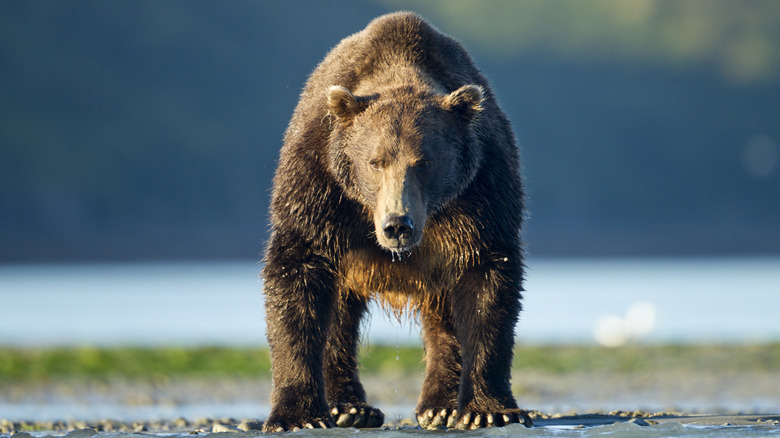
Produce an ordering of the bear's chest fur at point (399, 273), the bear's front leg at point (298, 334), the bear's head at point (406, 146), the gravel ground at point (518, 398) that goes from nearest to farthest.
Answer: the bear's head at point (406, 146)
the bear's front leg at point (298, 334)
the bear's chest fur at point (399, 273)
the gravel ground at point (518, 398)

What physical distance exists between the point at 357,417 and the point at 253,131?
421 feet

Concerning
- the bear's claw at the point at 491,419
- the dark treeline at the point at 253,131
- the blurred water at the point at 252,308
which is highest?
the dark treeline at the point at 253,131

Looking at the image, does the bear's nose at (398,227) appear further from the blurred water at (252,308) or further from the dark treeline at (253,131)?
the dark treeline at (253,131)

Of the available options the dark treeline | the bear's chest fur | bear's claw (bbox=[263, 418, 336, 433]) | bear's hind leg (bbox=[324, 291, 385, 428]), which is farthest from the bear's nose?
the dark treeline

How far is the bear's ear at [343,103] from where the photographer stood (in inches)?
287

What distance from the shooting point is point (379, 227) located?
23.2 feet

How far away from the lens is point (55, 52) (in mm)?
140625

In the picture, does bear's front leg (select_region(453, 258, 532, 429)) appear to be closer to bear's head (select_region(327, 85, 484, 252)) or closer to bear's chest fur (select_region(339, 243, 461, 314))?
bear's chest fur (select_region(339, 243, 461, 314))

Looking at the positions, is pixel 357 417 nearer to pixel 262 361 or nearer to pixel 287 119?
pixel 262 361

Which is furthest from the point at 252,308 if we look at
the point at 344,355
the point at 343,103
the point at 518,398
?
the point at 343,103

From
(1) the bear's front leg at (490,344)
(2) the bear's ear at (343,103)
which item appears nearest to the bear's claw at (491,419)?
(1) the bear's front leg at (490,344)

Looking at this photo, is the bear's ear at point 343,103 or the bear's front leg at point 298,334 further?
the bear's front leg at point 298,334

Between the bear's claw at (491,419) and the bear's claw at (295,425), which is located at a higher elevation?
the bear's claw at (491,419)

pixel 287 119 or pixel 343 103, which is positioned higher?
pixel 287 119
